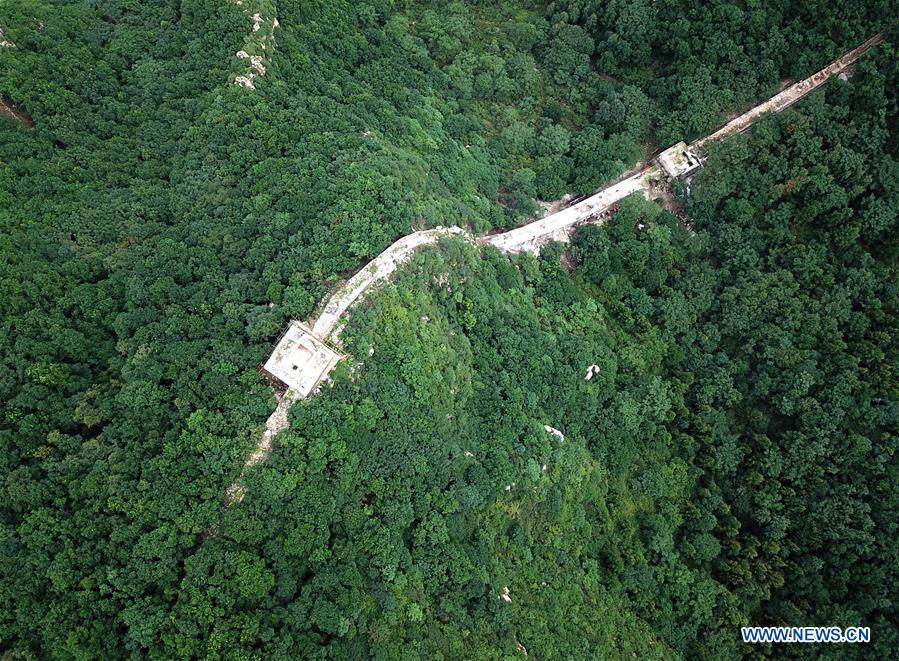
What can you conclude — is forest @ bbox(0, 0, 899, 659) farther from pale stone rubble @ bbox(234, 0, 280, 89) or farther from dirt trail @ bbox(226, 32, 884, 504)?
dirt trail @ bbox(226, 32, 884, 504)

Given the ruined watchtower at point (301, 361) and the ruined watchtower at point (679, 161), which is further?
the ruined watchtower at point (679, 161)

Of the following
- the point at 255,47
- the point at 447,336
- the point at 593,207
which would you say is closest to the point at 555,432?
the point at 447,336

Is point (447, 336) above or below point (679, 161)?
below

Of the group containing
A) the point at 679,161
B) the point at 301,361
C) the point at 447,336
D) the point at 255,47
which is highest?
the point at 679,161

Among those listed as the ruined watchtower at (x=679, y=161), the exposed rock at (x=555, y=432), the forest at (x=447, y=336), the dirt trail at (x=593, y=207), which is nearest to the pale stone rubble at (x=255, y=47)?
the forest at (x=447, y=336)

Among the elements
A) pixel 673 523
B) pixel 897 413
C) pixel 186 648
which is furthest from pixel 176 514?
pixel 897 413

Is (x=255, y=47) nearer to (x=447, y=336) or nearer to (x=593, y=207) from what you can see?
(x=447, y=336)

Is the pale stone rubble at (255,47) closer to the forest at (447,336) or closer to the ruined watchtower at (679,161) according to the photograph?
the forest at (447,336)

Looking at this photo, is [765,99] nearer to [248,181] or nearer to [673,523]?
[673,523]
